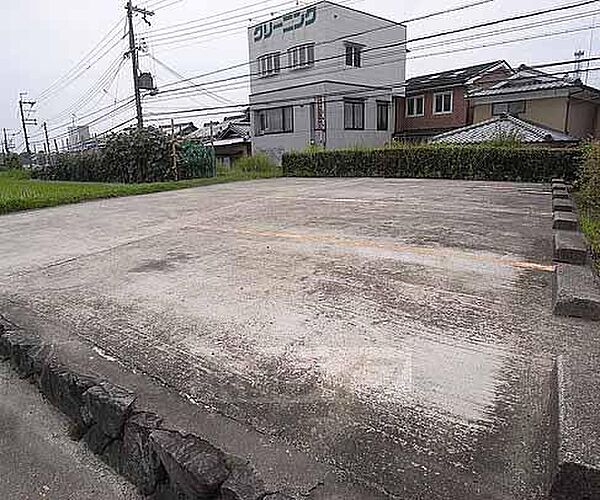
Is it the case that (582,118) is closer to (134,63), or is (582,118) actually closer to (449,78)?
(449,78)

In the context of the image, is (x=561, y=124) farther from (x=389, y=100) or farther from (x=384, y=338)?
(x=384, y=338)

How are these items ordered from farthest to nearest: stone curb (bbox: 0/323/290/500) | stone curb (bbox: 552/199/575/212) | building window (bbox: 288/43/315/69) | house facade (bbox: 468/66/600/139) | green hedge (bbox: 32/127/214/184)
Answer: building window (bbox: 288/43/315/69) → house facade (bbox: 468/66/600/139) → green hedge (bbox: 32/127/214/184) → stone curb (bbox: 552/199/575/212) → stone curb (bbox: 0/323/290/500)

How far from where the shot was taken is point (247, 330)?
100 inches

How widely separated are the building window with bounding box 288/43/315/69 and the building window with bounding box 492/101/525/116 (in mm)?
7403

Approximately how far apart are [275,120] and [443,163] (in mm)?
10229

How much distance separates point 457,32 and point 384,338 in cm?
1052

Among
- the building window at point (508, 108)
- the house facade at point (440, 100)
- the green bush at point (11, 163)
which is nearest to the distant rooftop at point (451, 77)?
the house facade at point (440, 100)

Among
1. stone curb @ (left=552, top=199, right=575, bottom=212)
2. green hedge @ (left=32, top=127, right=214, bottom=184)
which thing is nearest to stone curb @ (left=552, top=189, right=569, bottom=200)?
stone curb @ (left=552, top=199, right=575, bottom=212)

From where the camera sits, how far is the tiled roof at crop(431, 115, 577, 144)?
12867 mm

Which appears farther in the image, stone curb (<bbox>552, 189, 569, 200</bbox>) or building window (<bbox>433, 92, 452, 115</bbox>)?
building window (<bbox>433, 92, 452, 115</bbox>)

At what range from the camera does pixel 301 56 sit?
59.9 feet

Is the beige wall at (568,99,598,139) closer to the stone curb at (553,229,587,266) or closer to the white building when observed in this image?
the white building

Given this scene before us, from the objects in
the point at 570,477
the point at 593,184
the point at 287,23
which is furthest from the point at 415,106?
the point at 570,477

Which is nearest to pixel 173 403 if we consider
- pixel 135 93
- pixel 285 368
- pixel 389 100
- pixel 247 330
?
pixel 285 368
